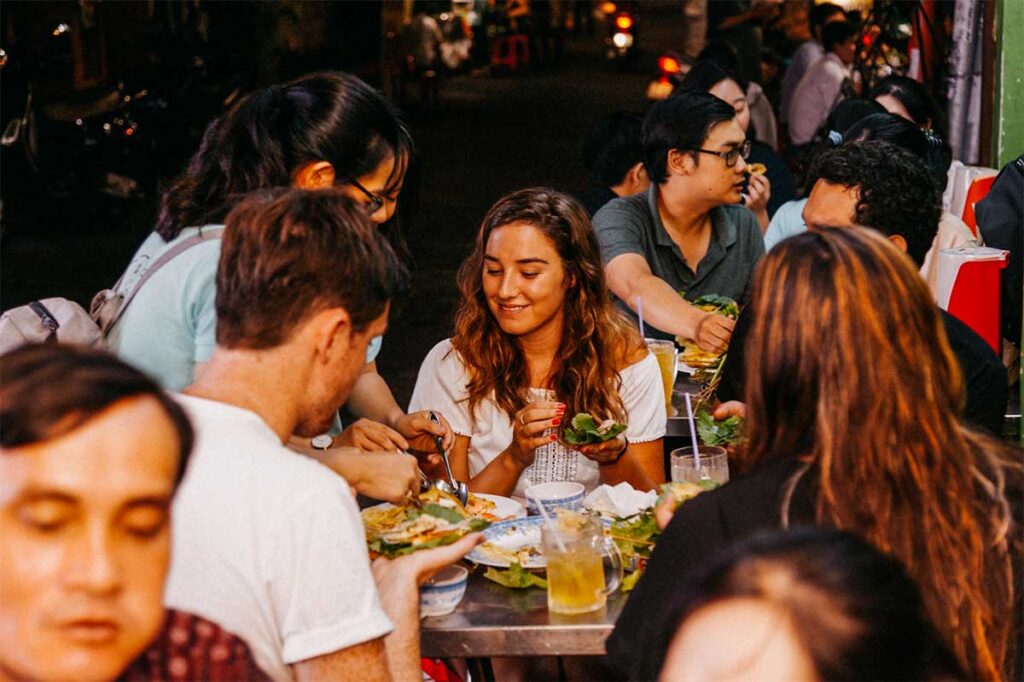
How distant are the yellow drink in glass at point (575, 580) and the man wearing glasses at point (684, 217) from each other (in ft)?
7.72

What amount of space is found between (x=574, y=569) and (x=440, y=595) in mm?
309

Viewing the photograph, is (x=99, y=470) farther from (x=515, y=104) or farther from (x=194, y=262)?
(x=515, y=104)

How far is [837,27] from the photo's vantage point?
35.6 feet

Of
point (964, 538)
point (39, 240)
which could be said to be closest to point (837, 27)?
point (39, 240)

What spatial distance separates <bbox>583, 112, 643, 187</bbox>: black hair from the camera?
6449 mm

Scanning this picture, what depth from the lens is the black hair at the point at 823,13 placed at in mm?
11771

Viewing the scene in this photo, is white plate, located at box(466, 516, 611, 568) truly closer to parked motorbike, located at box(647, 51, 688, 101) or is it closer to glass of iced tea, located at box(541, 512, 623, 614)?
glass of iced tea, located at box(541, 512, 623, 614)

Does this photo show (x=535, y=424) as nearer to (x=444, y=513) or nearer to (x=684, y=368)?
(x=444, y=513)

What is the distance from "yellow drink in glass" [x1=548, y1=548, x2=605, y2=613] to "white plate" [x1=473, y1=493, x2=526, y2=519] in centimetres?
57

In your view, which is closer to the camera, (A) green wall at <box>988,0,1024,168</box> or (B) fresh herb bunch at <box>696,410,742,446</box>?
(B) fresh herb bunch at <box>696,410,742,446</box>

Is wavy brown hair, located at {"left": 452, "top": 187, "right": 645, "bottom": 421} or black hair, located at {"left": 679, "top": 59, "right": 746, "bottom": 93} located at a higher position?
black hair, located at {"left": 679, "top": 59, "right": 746, "bottom": 93}

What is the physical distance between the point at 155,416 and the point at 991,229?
463cm

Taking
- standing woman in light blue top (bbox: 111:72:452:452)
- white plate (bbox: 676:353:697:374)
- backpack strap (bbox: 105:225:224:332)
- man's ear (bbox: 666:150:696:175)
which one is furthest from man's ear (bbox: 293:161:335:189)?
man's ear (bbox: 666:150:696:175)

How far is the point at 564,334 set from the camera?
4.18 meters
